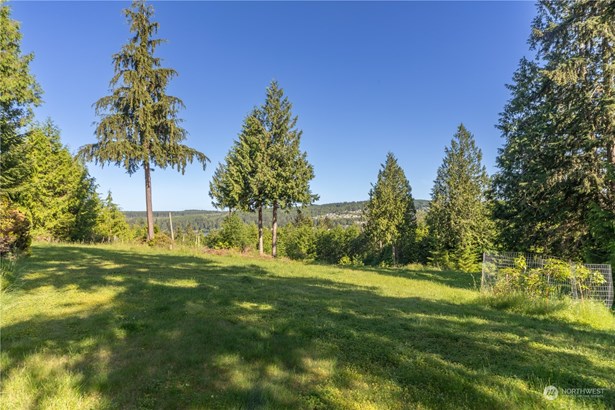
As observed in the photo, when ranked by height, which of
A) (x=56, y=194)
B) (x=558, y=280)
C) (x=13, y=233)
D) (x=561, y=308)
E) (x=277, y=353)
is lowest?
(x=561, y=308)

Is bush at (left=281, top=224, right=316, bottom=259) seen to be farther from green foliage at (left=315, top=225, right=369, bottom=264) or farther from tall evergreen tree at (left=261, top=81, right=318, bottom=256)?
tall evergreen tree at (left=261, top=81, right=318, bottom=256)

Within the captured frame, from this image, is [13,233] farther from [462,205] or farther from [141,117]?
[462,205]

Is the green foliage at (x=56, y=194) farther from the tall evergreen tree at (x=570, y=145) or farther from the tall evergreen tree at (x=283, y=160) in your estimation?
the tall evergreen tree at (x=570, y=145)

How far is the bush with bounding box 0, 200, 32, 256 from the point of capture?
11.2 metres

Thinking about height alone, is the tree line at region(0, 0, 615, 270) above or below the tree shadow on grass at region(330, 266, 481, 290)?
above

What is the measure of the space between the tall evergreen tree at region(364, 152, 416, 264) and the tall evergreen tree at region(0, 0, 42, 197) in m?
38.0

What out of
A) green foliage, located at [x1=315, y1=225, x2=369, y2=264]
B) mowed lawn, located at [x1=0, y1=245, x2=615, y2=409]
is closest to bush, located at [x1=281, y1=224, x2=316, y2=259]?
green foliage, located at [x1=315, y1=225, x2=369, y2=264]

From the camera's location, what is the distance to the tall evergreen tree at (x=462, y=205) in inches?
1527

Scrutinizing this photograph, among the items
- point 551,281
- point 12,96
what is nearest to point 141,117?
point 12,96

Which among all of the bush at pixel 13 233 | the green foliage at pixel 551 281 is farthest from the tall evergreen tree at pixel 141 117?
the green foliage at pixel 551 281

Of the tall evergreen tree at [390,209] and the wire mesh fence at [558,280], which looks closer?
the wire mesh fence at [558,280]

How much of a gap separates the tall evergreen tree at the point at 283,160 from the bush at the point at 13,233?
16.5 metres

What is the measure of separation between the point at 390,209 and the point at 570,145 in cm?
3131

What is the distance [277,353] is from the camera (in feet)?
15.9
